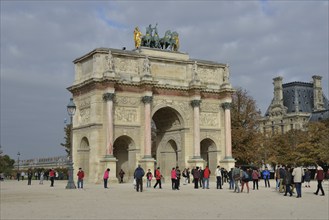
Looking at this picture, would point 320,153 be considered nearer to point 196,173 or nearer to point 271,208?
point 196,173

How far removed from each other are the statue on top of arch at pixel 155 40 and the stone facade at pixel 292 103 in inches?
2734

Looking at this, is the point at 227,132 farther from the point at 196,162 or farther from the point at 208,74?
the point at 208,74

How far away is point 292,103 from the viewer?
112438mm

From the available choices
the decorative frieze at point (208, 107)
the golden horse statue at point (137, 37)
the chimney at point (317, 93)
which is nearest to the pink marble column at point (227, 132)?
the decorative frieze at point (208, 107)

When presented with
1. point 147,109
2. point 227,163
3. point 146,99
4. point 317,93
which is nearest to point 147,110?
point 147,109

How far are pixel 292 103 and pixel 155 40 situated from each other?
73.9m

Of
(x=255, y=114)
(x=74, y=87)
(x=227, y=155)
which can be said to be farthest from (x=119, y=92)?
(x=255, y=114)

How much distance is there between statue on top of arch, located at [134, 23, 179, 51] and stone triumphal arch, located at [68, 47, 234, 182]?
124cm

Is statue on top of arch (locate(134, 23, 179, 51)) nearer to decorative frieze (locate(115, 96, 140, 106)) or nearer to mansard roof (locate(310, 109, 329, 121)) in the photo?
decorative frieze (locate(115, 96, 140, 106))

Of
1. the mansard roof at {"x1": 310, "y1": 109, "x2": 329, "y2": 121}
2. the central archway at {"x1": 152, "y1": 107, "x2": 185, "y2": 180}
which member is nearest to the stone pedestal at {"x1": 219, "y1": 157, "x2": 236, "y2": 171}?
the central archway at {"x1": 152, "y1": 107, "x2": 185, "y2": 180}

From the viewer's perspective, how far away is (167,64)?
43.7 m

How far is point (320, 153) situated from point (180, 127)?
731 inches

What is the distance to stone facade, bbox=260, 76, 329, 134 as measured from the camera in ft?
364

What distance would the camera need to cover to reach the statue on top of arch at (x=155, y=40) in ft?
145
